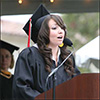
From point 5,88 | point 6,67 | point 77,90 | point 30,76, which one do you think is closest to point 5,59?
point 6,67

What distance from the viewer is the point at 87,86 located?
8.65 feet

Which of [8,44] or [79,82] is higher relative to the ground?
[8,44]

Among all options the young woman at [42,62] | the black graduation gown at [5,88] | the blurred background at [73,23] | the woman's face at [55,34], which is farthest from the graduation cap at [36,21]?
the black graduation gown at [5,88]

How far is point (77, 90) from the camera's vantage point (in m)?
→ 2.64

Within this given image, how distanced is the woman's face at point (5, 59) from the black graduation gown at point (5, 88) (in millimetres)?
120

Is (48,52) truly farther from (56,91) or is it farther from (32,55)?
(56,91)

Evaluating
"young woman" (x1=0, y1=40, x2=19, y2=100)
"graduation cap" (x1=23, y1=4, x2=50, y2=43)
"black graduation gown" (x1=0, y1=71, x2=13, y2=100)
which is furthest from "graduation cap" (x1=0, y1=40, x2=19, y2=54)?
"graduation cap" (x1=23, y1=4, x2=50, y2=43)

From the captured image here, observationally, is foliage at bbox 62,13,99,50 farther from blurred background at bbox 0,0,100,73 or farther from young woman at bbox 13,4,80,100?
young woman at bbox 13,4,80,100

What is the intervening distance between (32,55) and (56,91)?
569 mm

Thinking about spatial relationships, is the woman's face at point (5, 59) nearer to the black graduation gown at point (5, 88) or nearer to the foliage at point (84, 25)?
the black graduation gown at point (5, 88)

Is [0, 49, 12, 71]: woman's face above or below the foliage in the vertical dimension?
below

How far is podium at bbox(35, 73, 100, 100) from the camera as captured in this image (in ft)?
8.63

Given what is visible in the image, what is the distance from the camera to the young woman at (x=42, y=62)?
2.90 meters

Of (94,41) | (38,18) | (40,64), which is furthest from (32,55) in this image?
(94,41)
